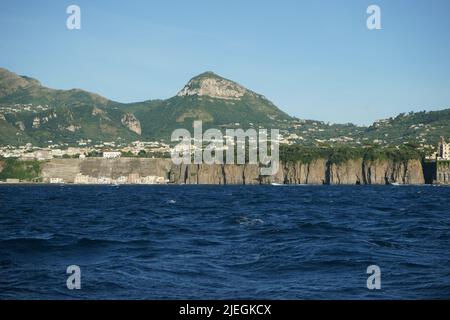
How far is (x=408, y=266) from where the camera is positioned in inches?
949

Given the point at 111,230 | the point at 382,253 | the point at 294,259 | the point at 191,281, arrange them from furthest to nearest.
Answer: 1. the point at 111,230
2. the point at 382,253
3. the point at 294,259
4. the point at 191,281

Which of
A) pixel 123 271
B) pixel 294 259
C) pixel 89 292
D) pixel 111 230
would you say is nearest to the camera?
pixel 89 292

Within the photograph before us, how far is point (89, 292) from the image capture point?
19.0 metres

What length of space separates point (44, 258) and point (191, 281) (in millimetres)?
8854

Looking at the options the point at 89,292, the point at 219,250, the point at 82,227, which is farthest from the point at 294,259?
the point at 82,227

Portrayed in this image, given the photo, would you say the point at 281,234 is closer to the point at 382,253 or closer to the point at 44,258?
the point at 382,253
